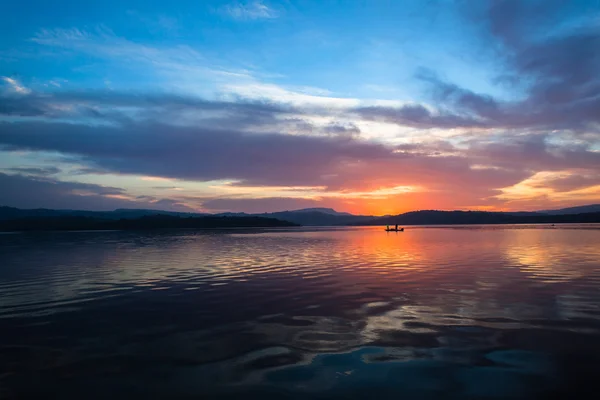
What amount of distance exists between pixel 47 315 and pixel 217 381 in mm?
12167

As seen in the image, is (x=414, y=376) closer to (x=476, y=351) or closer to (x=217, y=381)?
(x=476, y=351)

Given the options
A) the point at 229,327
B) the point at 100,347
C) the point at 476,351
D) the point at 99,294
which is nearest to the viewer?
the point at 476,351

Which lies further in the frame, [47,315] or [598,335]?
[47,315]

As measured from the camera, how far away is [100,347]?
13.0 metres

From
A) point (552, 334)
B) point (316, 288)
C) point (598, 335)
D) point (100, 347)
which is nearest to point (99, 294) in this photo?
point (100, 347)

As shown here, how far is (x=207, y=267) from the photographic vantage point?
35031 millimetres

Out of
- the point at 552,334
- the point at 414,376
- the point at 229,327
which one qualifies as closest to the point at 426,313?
the point at 552,334

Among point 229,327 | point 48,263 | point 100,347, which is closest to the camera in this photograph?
point 100,347

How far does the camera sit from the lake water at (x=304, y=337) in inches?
380

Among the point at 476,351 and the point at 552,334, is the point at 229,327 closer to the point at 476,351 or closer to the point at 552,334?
the point at 476,351

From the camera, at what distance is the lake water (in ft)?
31.7

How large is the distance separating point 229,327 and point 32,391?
22.3 feet

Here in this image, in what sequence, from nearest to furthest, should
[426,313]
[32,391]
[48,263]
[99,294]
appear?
[32,391] → [426,313] → [99,294] → [48,263]

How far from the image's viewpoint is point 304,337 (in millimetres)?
13578
